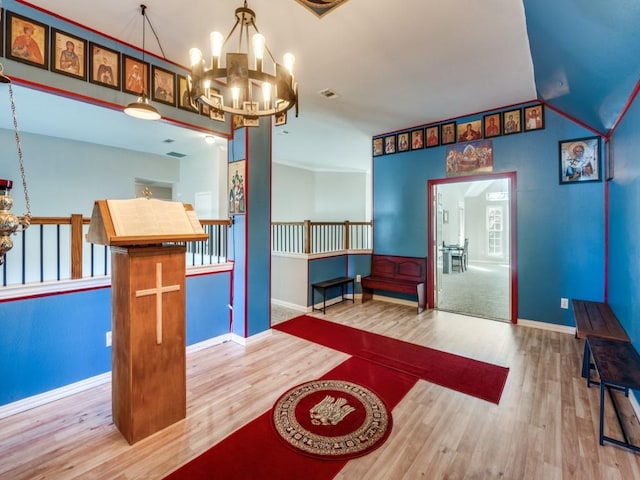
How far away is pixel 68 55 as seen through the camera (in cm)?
237

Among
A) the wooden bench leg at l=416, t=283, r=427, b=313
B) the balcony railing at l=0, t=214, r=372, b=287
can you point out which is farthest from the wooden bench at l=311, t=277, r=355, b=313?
the wooden bench leg at l=416, t=283, r=427, b=313

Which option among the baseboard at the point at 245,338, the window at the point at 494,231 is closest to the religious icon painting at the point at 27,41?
the baseboard at the point at 245,338

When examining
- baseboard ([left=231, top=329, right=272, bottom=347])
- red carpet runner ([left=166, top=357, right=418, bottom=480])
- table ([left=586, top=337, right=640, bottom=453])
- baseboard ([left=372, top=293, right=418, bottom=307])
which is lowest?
red carpet runner ([left=166, top=357, right=418, bottom=480])

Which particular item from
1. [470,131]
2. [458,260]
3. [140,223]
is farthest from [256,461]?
[458,260]

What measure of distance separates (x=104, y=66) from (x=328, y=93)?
2.34 meters

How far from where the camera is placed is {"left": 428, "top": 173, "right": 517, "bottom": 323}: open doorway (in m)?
4.56

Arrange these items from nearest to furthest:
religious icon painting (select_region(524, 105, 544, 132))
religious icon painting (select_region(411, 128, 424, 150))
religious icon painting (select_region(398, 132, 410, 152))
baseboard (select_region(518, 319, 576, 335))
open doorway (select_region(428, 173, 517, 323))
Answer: baseboard (select_region(518, 319, 576, 335)) < religious icon painting (select_region(524, 105, 544, 132)) < open doorway (select_region(428, 173, 517, 323)) < religious icon painting (select_region(411, 128, 424, 150)) < religious icon painting (select_region(398, 132, 410, 152))

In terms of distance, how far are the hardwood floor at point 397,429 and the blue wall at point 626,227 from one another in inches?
28.3

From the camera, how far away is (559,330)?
12.6ft

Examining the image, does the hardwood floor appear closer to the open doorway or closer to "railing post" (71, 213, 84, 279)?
"railing post" (71, 213, 84, 279)

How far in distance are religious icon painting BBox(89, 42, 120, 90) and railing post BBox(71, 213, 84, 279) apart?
45.9 inches

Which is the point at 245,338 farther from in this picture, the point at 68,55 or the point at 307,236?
the point at 68,55

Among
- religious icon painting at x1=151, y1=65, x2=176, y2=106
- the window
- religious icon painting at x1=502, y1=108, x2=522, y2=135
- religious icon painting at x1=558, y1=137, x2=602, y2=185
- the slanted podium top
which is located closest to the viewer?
the slanted podium top

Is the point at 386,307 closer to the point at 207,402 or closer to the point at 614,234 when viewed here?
the point at 614,234
